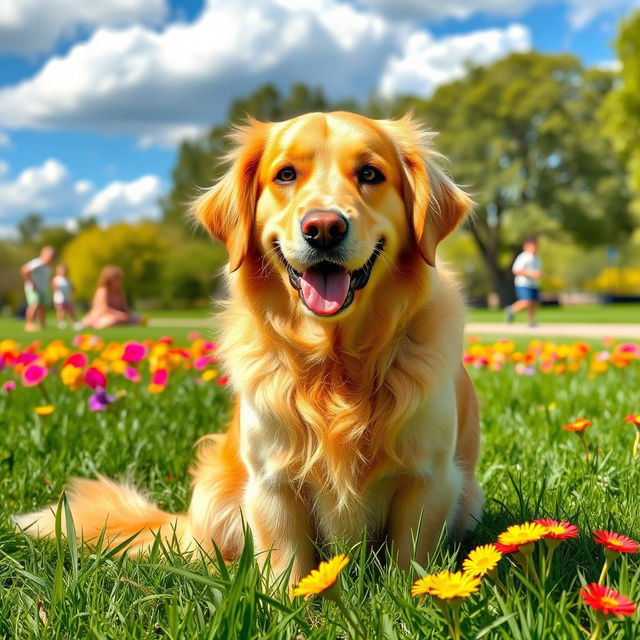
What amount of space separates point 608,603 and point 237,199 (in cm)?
187

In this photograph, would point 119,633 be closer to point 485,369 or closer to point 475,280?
point 485,369

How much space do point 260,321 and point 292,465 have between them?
538 millimetres

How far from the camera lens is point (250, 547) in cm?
177

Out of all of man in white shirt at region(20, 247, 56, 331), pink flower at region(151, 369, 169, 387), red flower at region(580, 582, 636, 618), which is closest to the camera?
red flower at region(580, 582, 636, 618)

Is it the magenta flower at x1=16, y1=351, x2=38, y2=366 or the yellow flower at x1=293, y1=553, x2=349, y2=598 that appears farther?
the magenta flower at x1=16, y1=351, x2=38, y2=366

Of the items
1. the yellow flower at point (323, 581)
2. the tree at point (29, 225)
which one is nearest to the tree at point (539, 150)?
the yellow flower at point (323, 581)

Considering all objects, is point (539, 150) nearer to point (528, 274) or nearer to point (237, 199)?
point (528, 274)

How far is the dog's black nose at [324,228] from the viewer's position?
85.5 inches

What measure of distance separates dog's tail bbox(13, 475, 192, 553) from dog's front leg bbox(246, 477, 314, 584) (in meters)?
0.37

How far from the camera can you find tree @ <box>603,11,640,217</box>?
26.9 metres

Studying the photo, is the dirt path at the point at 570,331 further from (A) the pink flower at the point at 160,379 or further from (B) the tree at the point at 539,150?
(B) the tree at the point at 539,150

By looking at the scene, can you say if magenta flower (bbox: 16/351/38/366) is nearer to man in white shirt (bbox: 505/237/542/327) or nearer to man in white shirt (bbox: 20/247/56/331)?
man in white shirt (bbox: 20/247/56/331)

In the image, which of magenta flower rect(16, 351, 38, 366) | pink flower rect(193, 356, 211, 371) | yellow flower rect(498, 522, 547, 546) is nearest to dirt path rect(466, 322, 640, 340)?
pink flower rect(193, 356, 211, 371)

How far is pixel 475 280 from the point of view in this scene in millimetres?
61562
